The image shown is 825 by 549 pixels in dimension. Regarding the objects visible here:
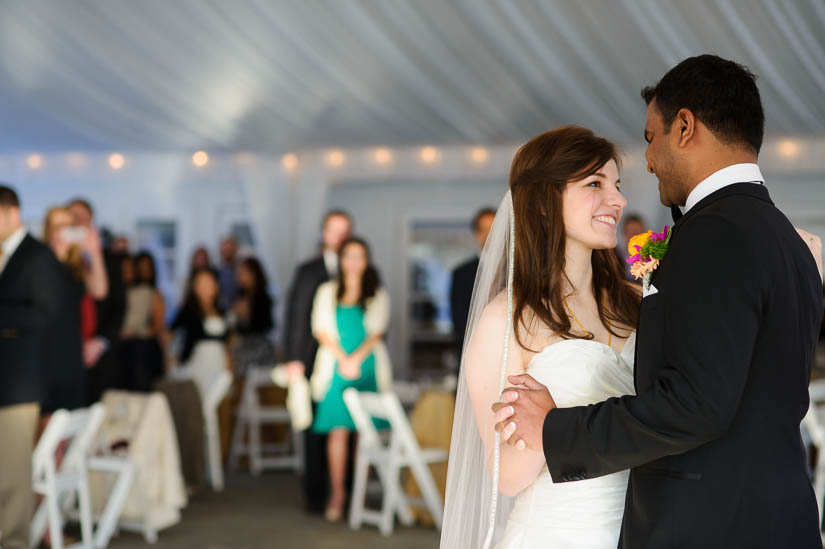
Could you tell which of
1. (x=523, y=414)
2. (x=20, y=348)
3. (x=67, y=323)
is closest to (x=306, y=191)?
(x=67, y=323)

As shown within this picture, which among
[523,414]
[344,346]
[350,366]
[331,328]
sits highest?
[331,328]

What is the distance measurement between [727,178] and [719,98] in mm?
133

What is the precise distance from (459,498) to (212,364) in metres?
5.19

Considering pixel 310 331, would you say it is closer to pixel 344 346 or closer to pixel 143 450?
pixel 344 346

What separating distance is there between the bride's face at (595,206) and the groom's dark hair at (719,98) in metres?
0.40

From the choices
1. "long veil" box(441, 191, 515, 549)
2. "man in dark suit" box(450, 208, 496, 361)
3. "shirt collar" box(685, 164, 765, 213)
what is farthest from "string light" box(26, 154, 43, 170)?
"shirt collar" box(685, 164, 765, 213)

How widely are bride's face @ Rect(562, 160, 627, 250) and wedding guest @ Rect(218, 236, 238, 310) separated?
715cm

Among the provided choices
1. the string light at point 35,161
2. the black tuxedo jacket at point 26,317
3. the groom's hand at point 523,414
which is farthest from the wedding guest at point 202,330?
the groom's hand at point 523,414

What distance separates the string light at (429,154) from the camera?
8.56 metres

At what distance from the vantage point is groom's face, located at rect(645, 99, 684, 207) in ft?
5.33

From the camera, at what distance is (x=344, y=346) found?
5930 mm

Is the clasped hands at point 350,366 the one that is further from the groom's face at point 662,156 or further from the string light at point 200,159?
the groom's face at point 662,156

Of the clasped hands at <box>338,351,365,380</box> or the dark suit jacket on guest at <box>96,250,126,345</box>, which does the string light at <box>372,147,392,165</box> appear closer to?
the clasped hands at <box>338,351,365,380</box>

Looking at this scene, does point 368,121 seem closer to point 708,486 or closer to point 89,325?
point 89,325
